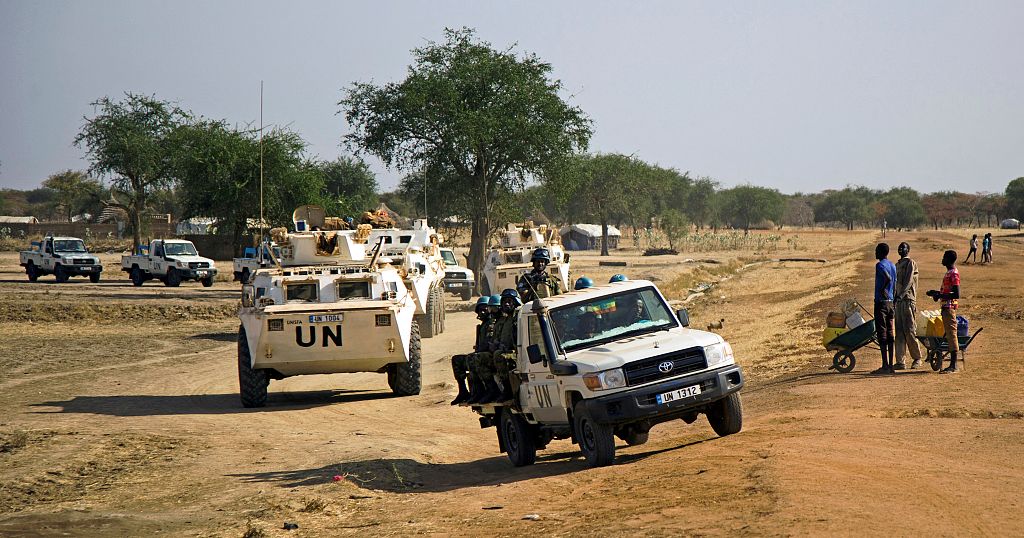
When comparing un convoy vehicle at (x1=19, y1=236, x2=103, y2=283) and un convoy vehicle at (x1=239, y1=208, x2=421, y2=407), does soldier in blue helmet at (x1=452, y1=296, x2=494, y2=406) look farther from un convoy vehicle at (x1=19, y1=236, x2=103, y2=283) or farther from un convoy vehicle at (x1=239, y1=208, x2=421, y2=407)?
un convoy vehicle at (x1=19, y1=236, x2=103, y2=283)

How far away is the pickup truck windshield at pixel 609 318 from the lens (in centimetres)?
1147

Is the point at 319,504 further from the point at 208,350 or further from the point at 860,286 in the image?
the point at 860,286

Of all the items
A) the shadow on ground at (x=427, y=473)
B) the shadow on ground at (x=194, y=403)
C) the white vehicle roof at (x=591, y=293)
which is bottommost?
the shadow on ground at (x=194, y=403)

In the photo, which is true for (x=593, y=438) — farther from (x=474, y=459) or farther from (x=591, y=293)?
(x=474, y=459)

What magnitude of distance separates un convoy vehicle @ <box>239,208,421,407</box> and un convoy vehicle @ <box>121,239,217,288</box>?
2978 centimetres

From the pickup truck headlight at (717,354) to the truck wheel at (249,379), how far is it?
888cm

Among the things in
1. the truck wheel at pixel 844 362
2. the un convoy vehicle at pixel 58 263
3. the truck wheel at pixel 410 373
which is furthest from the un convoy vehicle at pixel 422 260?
the un convoy vehicle at pixel 58 263

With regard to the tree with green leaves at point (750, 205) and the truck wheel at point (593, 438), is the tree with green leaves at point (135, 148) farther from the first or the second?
the tree with green leaves at point (750, 205)

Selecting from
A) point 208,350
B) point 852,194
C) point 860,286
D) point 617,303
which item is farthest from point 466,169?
point 852,194

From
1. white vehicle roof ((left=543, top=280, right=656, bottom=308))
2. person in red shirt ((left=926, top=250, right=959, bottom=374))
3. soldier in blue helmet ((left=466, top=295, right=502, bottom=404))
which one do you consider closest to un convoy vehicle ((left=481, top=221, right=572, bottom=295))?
person in red shirt ((left=926, top=250, right=959, bottom=374))

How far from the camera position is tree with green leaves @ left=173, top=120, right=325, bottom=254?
51.1 metres

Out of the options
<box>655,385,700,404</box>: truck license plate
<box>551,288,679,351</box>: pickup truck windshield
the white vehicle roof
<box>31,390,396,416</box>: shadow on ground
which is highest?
the white vehicle roof

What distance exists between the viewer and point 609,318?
11625 mm

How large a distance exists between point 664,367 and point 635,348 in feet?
1.21
